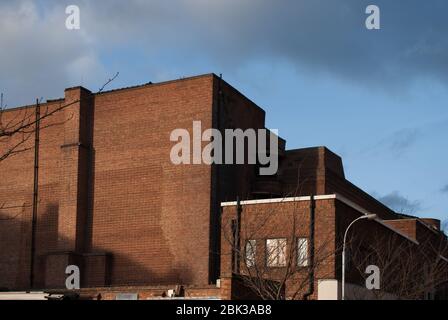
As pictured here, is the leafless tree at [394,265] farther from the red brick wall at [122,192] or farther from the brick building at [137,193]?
the red brick wall at [122,192]

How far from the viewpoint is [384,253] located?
41406mm

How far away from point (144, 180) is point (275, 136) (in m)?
10.2

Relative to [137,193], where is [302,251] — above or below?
below

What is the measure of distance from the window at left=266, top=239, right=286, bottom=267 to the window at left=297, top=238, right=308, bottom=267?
0.70 metres

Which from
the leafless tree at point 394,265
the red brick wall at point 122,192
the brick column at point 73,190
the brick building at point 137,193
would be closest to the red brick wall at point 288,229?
the brick building at point 137,193

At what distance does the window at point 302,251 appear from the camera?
3594cm

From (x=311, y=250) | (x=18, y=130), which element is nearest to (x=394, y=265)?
(x=311, y=250)

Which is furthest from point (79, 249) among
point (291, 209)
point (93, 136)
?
point (291, 209)

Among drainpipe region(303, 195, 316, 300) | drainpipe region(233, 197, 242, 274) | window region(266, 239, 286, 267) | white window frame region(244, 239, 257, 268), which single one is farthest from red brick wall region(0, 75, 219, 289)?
drainpipe region(303, 195, 316, 300)

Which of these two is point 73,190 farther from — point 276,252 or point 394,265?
point 394,265

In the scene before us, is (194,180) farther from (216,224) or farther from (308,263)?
(308,263)

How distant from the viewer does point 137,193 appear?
142 ft

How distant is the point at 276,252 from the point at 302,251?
47.0 inches

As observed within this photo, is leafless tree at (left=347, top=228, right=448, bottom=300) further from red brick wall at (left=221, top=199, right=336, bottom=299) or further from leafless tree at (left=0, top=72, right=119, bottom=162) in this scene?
leafless tree at (left=0, top=72, right=119, bottom=162)
